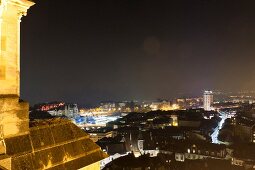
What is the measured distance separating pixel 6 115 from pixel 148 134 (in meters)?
96.6

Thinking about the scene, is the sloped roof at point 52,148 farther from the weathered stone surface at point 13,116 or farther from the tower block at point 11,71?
the tower block at point 11,71

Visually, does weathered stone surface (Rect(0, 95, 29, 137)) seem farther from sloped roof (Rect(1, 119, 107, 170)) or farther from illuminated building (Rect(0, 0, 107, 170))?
sloped roof (Rect(1, 119, 107, 170))

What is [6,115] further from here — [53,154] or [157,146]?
[157,146]

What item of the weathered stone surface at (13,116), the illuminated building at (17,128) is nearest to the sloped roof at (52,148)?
the illuminated building at (17,128)

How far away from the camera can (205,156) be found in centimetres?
8331

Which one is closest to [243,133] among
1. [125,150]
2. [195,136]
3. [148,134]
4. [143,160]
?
[195,136]

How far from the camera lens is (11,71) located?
7637mm

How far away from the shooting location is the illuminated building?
23.7 feet

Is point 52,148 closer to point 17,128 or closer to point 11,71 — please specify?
point 17,128

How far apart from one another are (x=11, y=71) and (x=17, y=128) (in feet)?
4.03

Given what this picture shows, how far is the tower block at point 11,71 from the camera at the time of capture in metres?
7.40

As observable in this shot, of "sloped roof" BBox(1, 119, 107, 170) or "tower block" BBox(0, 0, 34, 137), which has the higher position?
"tower block" BBox(0, 0, 34, 137)

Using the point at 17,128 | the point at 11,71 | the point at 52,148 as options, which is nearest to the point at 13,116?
the point at 17,128

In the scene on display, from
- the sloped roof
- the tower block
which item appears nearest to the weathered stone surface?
the tower block
